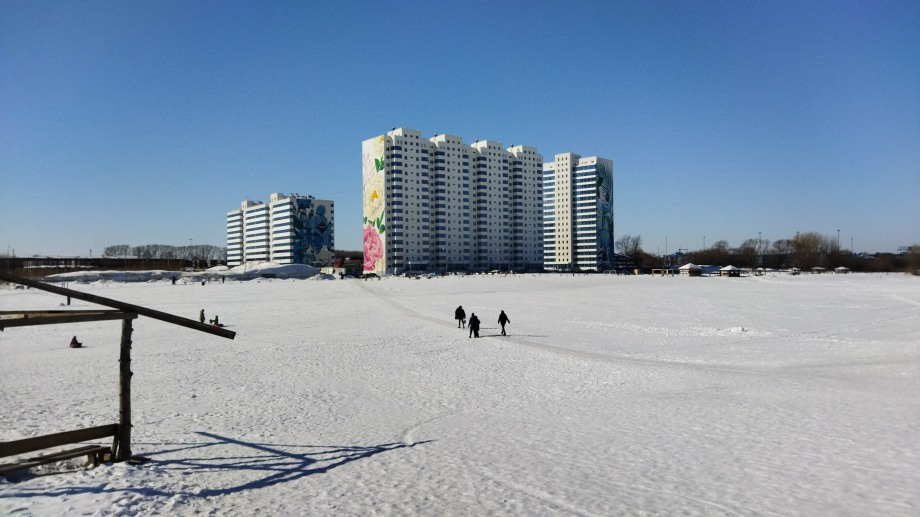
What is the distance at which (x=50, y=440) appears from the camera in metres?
7.63

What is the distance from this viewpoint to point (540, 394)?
1462 centimetres

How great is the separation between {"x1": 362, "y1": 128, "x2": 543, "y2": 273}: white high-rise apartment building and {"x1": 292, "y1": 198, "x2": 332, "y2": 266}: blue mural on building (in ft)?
99.8

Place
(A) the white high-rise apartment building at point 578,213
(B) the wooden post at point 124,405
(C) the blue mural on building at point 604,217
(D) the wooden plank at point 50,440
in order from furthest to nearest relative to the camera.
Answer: (A) the white high-rise apartment building at point 578,213 < (C) the blue mural on building at point 604,217 < (B) the wooden post at point 124,405 < (D) the wooden plank at point 50,440

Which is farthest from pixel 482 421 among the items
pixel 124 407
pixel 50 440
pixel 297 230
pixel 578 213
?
pixel 297 230

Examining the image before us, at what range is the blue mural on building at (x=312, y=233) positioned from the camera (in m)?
167

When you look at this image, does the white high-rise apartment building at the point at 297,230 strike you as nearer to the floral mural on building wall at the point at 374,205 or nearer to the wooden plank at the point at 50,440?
the floral mural on building wall at the point at 374,205

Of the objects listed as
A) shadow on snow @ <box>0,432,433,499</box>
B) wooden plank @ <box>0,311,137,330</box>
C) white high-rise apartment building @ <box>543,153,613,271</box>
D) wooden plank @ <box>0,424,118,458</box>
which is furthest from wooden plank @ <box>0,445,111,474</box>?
white high-rise apartment building @ <box>543,153,613,271</box>

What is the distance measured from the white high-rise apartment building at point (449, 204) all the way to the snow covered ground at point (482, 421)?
371 feet

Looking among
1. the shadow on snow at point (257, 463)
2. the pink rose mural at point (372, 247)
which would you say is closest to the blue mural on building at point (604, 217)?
the pink rose mural at point (372, 247)

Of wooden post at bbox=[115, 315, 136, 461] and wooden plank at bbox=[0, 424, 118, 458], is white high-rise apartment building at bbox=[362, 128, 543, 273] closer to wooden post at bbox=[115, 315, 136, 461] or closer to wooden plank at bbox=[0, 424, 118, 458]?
wooden post at bbox=[115, 315, 136, 461]

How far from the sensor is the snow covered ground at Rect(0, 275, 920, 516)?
24.4ft

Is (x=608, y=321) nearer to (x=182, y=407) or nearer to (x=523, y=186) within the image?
(x=182, y=407)

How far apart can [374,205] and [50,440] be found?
135839mm

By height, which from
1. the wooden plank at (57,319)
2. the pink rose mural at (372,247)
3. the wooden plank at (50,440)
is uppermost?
the pink rose mural at (372,247)
